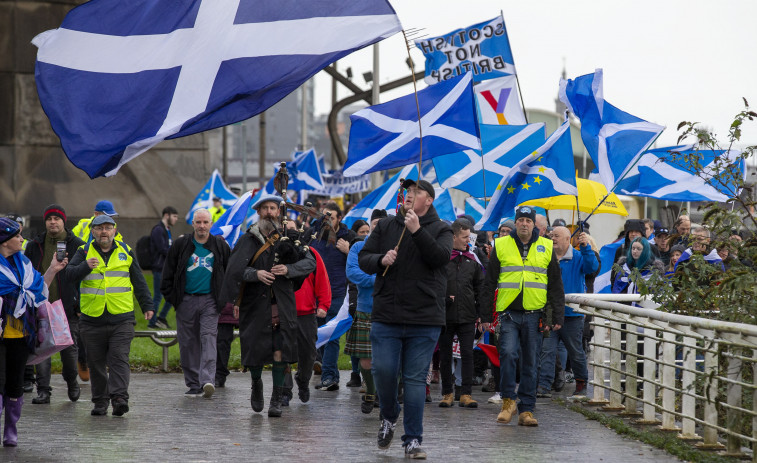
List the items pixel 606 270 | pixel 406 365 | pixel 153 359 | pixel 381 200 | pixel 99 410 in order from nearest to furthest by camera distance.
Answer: pixel 406 365, pixel 99 410, pixel 153 359, pixel 606 270, pixel 381 200

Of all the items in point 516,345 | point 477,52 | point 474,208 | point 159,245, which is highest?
point 477,52

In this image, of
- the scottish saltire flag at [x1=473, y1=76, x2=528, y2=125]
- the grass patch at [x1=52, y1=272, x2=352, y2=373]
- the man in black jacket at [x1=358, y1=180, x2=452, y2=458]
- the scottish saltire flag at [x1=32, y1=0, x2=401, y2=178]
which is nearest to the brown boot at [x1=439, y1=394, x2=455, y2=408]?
the man in black jacket at [x1=358, y1=180, x2=452, y2=458]

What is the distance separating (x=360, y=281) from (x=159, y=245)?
9848 millimetres

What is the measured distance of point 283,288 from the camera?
11.2 metres

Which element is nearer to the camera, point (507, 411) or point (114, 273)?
point (507, 411)

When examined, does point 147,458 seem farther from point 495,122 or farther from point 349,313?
point 495,122

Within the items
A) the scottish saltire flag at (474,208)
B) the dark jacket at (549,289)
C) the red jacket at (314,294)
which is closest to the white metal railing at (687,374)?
the dark jacket at (549,289)

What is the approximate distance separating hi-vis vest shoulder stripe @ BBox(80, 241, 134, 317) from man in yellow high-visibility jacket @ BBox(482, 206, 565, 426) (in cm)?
351

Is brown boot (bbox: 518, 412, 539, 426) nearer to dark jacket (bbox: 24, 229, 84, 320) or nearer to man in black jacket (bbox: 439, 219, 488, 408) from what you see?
man in black jacket (bbox: 439, 219, 488, 408)

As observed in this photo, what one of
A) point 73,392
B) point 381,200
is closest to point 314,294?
point 73,392

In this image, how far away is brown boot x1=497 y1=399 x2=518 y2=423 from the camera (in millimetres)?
10945

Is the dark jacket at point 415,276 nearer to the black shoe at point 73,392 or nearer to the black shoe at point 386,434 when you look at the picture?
the black shoe at point 386,434

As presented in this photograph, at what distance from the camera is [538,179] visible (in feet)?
49.9

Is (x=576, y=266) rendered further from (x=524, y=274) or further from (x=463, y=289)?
(x=524, y=274)
